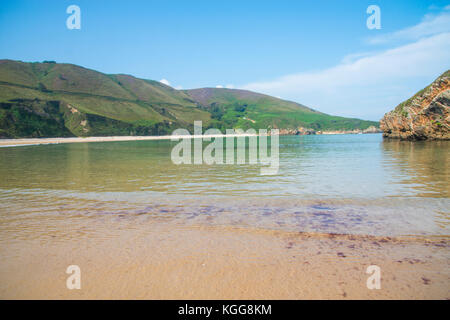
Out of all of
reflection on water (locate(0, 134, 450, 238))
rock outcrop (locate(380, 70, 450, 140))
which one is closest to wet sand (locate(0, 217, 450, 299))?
reflection on water (locate(0, 134, 450, 238))

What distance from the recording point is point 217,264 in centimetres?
518

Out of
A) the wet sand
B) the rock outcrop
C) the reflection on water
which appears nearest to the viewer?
the wet sand

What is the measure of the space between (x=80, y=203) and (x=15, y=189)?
5.26m

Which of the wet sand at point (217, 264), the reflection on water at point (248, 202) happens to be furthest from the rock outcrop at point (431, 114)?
the wet sand at point (217, 264)

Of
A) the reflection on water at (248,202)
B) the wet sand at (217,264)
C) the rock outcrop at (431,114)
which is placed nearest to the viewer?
the wet sand at (217,264)

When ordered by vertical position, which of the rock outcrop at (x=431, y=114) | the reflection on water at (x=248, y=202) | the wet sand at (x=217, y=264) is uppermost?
the rock outcrop at (x=431, y=114)

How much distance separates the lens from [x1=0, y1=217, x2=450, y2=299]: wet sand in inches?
168

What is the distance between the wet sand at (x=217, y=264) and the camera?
4262 mm

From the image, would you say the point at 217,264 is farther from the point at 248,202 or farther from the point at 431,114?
the point at 431,114

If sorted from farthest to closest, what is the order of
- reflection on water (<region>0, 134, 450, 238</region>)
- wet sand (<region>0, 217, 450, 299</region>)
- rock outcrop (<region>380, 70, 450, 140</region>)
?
rock outcrop (<region>380, 70, 450, 140</region>)
reflection on water (<region>0, 134, 450, 238</region>)
wet sand (<region>0, 217, 450, 299</region>)

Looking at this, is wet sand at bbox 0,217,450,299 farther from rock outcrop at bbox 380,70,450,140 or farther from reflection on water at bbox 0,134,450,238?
rock outcrop at bbox 380,70,450,140

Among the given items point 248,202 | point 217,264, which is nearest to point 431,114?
point 248,202

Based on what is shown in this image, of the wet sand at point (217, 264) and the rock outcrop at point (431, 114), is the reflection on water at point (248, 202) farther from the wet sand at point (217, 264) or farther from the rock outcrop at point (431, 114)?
the rock outcrop at point (431, 114)

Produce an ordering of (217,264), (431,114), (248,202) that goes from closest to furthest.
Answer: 1. (217,264)
2. (248,202)
3. (431,114)
